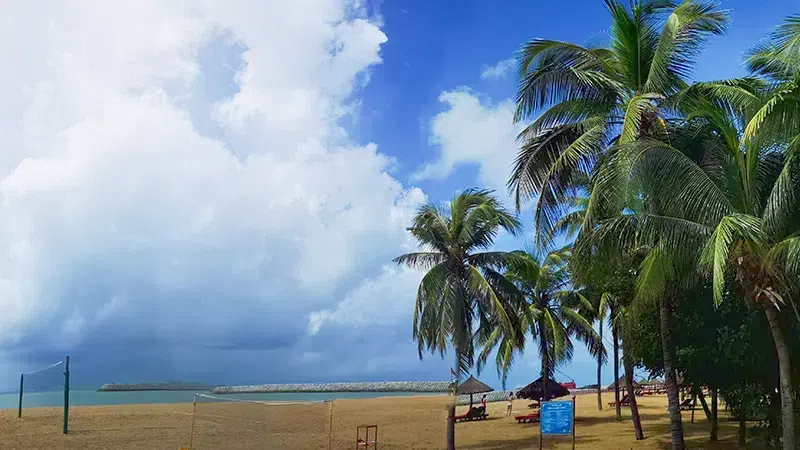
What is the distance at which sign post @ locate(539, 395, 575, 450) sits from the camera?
15.4 metres

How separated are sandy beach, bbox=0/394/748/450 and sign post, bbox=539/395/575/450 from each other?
601 centimetres

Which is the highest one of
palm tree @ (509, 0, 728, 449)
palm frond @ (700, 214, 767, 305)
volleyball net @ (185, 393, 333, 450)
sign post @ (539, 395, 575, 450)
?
palm tree @ (509, 0, 728, 449)

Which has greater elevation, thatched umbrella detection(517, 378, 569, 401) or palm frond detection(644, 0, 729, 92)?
palm frond detection(644, 0, 729, 92)

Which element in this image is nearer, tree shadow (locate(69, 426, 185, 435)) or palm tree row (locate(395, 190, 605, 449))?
palm tree row (locate(395, 190, 605, 449))

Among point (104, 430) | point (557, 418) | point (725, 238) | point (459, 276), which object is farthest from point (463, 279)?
point (104, 430)

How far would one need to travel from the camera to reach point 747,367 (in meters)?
15.4

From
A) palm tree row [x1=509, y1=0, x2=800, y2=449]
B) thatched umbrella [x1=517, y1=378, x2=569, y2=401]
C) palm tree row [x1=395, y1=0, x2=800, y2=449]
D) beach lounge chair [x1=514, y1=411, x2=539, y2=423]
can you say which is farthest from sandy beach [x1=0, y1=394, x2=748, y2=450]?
palm tree row [x1=509, y1=0, x2=800, y2=449]

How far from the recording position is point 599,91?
617 inches

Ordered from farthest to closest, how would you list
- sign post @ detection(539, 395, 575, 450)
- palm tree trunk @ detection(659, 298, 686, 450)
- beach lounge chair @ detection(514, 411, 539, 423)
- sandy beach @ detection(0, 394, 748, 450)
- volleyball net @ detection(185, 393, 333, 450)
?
beach lounge chair @ detection(514, 411, 539, 423) → sandy beach @ detection(0, 394, 748, 450) → volleyball net @ detection(185, 393, 333, 450) → sign post @ detection(539, 395, 575, 450) → palm tree trunk @ detection(659, 298, 686, 450)

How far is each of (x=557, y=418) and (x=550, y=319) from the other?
1249 centimetres

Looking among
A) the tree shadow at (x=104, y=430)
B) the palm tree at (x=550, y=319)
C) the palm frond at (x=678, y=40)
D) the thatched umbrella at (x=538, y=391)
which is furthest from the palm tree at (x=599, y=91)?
the tree shadow at (x=104, y=430)

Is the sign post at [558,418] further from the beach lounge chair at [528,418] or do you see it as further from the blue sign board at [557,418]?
the beach lounge chair at [528,418]

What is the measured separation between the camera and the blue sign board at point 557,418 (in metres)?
15.5

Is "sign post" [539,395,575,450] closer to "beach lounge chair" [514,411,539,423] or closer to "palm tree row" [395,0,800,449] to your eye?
"palm tree row" [395,0,800,449]
